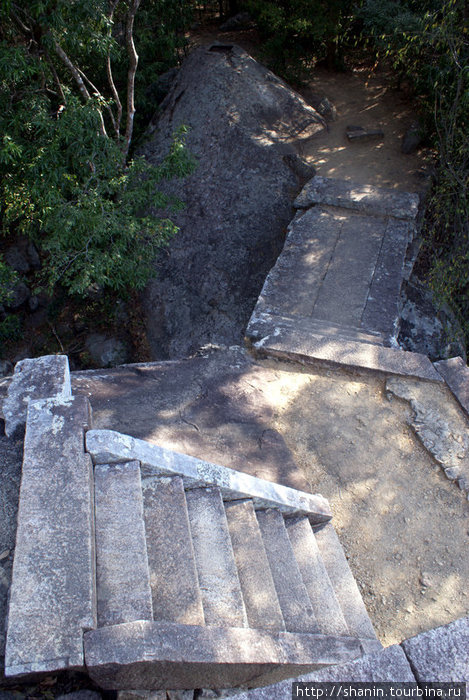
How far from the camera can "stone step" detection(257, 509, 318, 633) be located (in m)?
2.98

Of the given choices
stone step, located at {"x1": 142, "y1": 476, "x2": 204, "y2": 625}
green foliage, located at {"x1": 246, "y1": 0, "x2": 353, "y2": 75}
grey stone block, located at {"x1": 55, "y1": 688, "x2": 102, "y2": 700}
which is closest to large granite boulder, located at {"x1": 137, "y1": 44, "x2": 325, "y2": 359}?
green foliage, located at {"x1": 246, "y1": 0, "x2": 353, "y2": 75}

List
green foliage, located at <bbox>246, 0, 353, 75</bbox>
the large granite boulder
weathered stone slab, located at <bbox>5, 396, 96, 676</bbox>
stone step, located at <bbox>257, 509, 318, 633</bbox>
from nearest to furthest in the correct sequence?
weathered stone slab, located at <bbox>5, 396, 96, 676</bbox>, stone step, located at <bbox>257, 509, 318, 633</bbox>, the large granite boulder, green foliage, located at <bbox>246, 0, 353, 75</bbox>

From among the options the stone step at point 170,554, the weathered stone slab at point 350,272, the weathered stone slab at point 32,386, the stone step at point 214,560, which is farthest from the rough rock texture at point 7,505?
the weathered stone slab at point 350,272

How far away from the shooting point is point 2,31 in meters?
6.07

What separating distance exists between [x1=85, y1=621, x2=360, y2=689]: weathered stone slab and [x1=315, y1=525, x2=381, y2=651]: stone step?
0.29 meters

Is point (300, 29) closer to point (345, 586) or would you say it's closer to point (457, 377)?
point (457, 377)

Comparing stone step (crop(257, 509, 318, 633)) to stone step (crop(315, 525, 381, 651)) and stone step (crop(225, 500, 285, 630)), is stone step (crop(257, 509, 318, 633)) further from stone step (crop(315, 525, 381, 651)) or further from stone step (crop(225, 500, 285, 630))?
stone step (crop(315, 525, 381, 651))

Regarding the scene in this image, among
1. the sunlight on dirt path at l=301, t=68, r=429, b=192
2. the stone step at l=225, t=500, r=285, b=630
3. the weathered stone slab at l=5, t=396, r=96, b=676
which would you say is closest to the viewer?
the weathered stone slab at l=5, t=396, r=96, b=676

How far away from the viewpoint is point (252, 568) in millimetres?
3061

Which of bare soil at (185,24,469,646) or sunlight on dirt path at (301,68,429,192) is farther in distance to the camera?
sunlight on dirt path at (301,68,429,192)

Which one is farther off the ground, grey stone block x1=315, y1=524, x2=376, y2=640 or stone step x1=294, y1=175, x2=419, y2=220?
stone step x1=294, y1=175, x2=419, y2=220

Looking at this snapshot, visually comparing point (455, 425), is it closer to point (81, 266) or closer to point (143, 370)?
point (143, 370)

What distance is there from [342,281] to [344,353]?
1.30 metres

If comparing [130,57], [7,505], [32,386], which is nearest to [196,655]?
[7,505]
